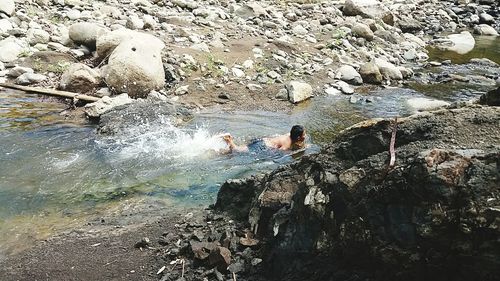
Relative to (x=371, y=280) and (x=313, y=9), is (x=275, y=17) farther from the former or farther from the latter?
(x=371, y=280)

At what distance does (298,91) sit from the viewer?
34.8ft

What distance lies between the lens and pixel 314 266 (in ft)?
11.3

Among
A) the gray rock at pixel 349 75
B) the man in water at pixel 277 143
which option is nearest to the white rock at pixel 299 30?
the gray rock at pixel 349 75

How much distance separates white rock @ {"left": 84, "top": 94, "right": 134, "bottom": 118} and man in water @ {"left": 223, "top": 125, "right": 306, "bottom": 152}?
8.50 ft

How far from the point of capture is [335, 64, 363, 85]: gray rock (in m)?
12.0

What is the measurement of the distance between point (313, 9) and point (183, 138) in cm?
1126

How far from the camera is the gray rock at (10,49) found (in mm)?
10367

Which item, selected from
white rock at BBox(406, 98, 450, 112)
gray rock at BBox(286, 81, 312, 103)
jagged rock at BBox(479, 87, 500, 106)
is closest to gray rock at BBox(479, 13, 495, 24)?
white rock at BBox(406, 98, 450, 112)

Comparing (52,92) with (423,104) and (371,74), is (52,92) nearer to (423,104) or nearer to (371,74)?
(371,74)

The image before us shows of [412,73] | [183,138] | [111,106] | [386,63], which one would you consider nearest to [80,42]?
[111,106]

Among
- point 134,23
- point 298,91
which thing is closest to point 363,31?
point 298,91

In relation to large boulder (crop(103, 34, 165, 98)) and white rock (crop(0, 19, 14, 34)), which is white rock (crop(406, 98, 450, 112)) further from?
white rock (crop(0, 19, 14, 34))

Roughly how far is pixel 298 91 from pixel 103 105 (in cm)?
444

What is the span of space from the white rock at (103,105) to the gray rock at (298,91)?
3.69 m
